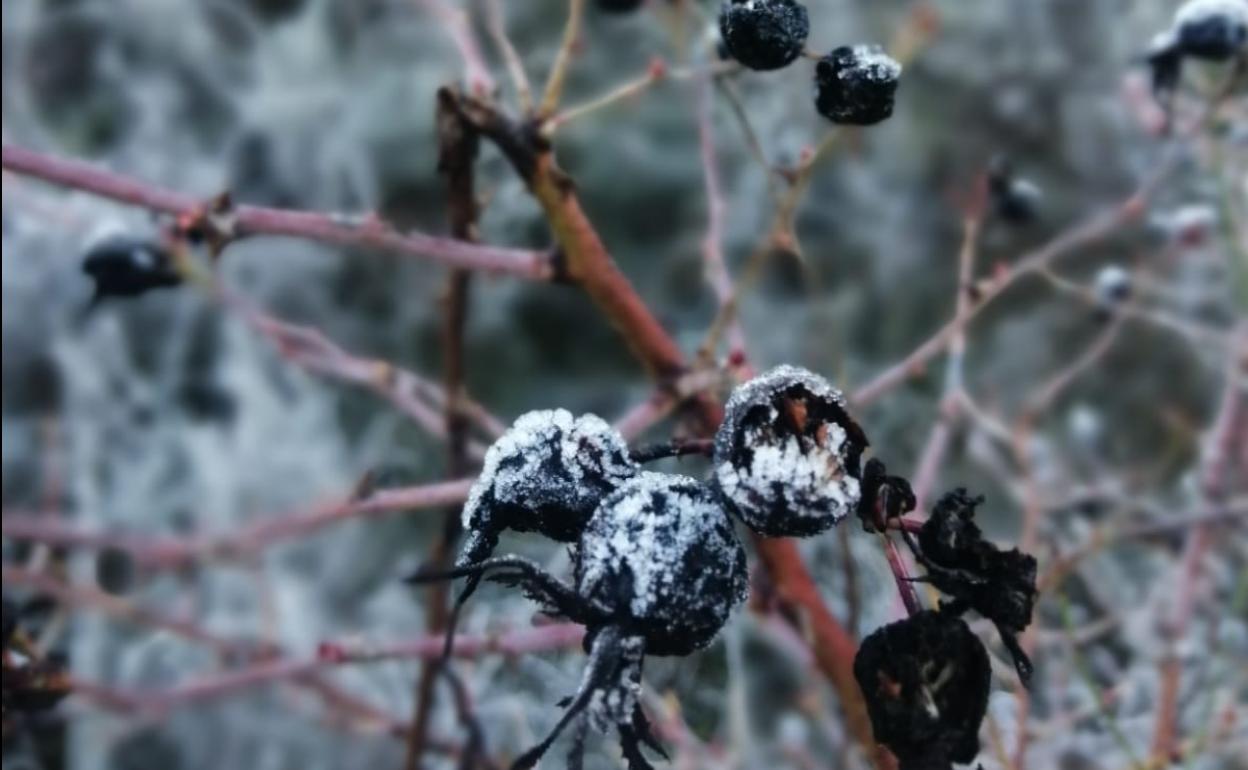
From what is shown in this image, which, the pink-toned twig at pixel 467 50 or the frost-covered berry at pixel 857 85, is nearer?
the frost-covered berry at pixel 857 85

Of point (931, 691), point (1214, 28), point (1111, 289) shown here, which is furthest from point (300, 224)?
point (1111, 289)

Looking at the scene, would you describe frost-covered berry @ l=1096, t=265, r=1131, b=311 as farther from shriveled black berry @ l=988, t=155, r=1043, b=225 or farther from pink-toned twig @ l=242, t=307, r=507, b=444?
pink-toned twig @ l=242, t=307, r=507, b=444

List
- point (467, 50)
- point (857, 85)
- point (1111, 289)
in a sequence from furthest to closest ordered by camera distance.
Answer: point (1111, 289)
point (467, 50)
point (857, 85)

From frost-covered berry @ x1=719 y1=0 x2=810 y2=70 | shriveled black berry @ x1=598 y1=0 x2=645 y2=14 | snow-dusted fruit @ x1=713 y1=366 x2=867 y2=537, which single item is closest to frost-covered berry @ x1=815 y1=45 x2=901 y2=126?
frost-covered berry @ x1=719 y1=0 x2=810 y2=70

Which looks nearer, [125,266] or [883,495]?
[883,495]

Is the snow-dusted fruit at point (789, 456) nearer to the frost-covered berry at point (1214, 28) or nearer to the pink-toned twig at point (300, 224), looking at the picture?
the pink-toned twig at point (300, 224)

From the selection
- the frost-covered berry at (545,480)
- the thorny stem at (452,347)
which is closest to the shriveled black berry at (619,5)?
the thorny stem at (452,347)

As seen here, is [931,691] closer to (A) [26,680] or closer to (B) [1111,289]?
(A) [26,680]

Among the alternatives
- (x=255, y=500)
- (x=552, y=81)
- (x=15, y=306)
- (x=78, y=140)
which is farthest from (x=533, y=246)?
(x=78, y=140)
